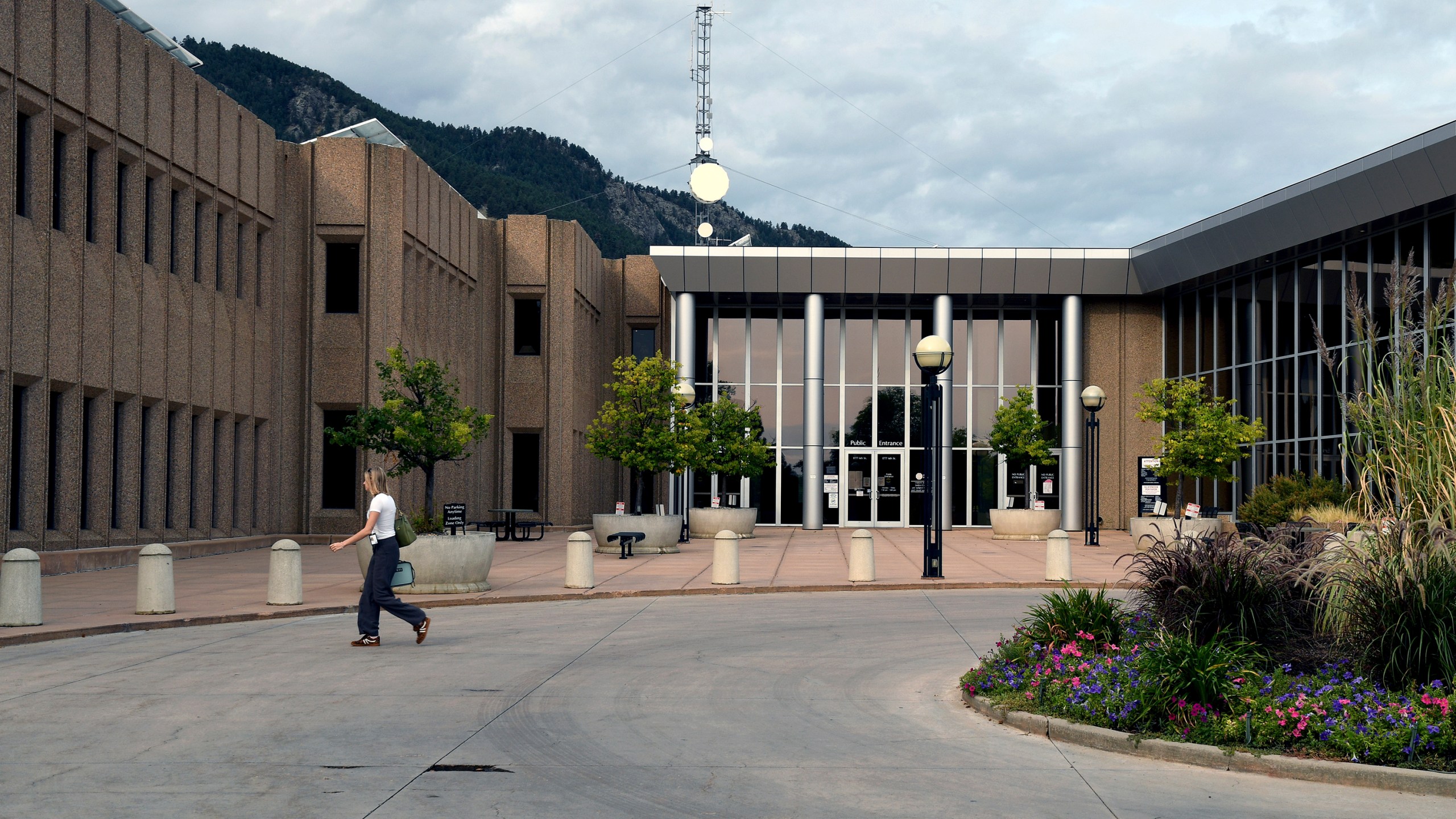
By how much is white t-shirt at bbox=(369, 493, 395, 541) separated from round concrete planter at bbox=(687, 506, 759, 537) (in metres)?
23.4

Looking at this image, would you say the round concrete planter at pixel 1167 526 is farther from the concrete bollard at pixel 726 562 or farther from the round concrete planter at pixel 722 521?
the concrete bollard at pixel 726 562

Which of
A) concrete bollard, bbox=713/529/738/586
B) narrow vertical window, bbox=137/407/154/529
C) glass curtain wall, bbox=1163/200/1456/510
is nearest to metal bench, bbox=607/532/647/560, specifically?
concrete bollard, bbox=713/529/738/586

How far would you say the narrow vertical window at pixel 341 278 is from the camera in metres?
32.2

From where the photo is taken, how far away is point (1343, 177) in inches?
1182

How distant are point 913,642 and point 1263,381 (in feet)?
86.9

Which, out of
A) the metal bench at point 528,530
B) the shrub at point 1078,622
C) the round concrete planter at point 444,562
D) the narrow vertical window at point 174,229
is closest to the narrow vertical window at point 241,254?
the narrow vertical window at point 174,229

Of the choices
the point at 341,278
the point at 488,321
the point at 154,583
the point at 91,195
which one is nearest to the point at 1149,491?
the point at 488,321

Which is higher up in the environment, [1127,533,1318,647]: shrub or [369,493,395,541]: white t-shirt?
[369,493,395,541]: white t-shirt

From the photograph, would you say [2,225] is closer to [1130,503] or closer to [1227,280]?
[1227,280]

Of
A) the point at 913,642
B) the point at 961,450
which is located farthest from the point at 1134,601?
the point at 961,450

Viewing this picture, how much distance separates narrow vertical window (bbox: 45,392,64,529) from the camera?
22.4m

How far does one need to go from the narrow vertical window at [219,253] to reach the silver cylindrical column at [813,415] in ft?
66.2

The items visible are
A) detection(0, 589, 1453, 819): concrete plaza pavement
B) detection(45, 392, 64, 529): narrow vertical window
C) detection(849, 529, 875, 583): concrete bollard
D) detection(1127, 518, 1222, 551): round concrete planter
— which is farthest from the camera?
detection(1127, 518, 1222, 551): round concrete planter

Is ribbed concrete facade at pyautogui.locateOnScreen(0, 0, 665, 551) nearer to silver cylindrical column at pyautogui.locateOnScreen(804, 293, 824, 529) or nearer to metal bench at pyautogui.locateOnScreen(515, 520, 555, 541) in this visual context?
metal bench at pyautogui.locateOnScreen(515, 520, 555, 541)
